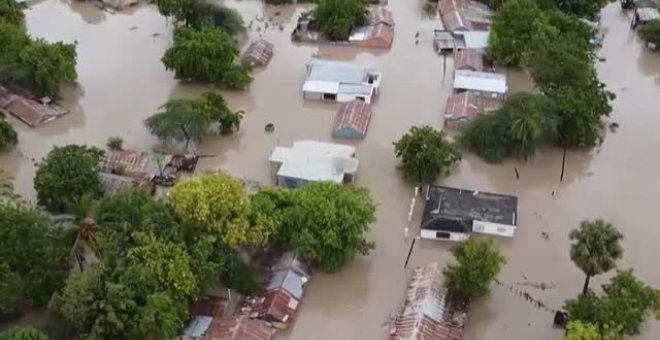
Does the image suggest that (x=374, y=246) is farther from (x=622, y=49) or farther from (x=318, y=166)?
(x=622, y=49)

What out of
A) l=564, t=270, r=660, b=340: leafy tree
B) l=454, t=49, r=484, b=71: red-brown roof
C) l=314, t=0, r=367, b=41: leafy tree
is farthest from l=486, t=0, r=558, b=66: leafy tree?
l=564, t=270, r=660, b=340: leafy tree

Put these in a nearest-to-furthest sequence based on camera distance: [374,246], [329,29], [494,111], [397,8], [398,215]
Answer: [374,246] → [398,215] → [494,111] → [329,29] → [397,8]

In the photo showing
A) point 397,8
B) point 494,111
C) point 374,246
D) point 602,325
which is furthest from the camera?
point 397,8

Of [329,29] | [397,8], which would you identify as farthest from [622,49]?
[329,29]

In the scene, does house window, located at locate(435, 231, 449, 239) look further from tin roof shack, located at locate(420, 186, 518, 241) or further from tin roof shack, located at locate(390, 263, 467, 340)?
tin roof shack, located at locate(390, 263, 467, 340)

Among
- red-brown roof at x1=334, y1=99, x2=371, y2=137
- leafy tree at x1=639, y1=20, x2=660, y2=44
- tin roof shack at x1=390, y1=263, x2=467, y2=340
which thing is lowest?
tin roof shack at x1=390, y1=263, x2=467, y2=340
